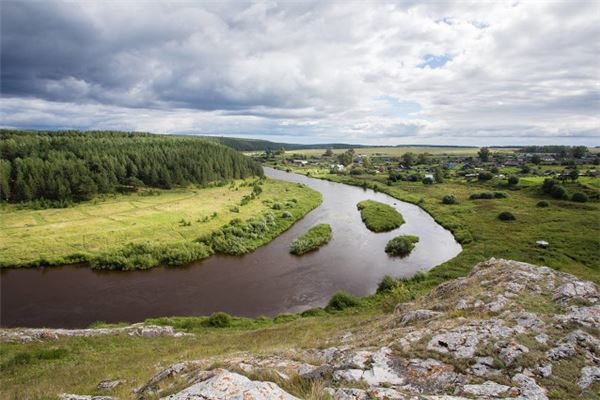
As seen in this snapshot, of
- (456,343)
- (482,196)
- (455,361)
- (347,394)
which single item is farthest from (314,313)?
(482,196)

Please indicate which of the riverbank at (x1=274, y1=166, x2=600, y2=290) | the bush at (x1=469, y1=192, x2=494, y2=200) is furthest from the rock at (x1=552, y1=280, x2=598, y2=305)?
the bush at (x1=469, y1=192, x2=494, y2=200)

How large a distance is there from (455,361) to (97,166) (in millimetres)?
90747

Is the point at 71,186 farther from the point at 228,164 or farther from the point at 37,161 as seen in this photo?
the point at 228,164

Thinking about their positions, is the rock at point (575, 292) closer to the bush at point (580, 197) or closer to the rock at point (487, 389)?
the rock at point (487, 389)

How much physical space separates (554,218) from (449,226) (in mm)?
19150

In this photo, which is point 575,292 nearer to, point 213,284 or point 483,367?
point 483,367

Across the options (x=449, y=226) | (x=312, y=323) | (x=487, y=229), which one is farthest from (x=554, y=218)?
(x=312, y=323)

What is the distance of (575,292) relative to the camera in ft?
38.8

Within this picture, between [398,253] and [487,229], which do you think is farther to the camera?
[487,229]

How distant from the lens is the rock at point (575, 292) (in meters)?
11.3

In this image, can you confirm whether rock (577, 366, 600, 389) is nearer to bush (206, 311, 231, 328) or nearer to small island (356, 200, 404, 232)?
bush (206, 311, 231, 328)

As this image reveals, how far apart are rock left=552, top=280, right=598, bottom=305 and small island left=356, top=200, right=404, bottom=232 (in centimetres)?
4309

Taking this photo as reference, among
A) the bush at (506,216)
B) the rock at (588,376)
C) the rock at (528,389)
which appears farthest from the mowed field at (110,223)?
the rock at (588,376)

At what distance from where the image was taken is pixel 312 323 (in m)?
21.4
